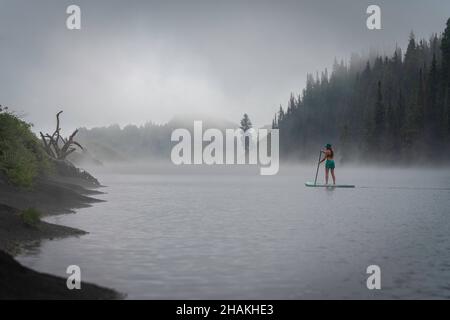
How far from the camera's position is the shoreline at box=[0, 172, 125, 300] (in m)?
10.3

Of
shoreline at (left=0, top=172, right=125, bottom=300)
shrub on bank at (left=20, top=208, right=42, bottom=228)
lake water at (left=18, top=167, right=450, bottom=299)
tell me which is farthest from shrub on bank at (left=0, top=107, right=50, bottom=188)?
shrub on bank at (left=20, top=208, right=42, bottom=228)

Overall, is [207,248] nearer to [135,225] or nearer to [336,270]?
[336,270]

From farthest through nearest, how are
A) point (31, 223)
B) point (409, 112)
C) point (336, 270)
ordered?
point (409, 112) < point (31, 223) < point (336, 270)

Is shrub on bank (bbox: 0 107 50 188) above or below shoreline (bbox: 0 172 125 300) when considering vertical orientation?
above

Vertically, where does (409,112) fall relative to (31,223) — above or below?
above

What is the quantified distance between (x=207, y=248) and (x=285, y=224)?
24.9 ft

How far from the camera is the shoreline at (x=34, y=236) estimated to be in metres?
10.3

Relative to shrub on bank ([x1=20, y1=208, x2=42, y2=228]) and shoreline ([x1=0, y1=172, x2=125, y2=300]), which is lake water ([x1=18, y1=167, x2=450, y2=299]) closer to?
shoreline ([x1=0, y1=172, x2=125, y2=300])

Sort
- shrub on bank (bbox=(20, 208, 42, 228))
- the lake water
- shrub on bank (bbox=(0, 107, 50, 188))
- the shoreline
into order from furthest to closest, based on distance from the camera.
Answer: shrub on bank (bbox=(0, 107, 50, 188)) → shrub on bank (bbox=(20, 208, 42, 228)) → the lake water → the shoreline

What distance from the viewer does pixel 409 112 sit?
451 ft

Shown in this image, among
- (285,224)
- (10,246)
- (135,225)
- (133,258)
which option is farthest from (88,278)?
(285,224)

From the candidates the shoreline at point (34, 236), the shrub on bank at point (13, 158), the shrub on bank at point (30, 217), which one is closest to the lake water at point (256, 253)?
the shoreline at point (34, 236)

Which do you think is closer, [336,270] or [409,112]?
[336,270]

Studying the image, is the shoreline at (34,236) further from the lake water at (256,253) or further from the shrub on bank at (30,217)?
the lake water at (256,253)
